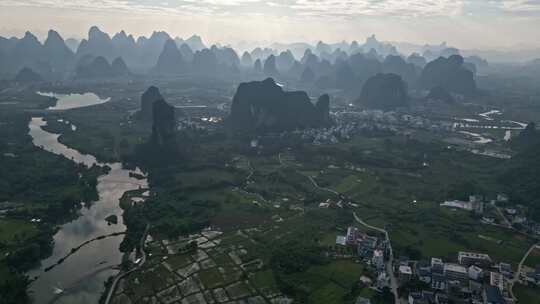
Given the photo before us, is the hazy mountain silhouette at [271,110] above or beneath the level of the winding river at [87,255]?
above

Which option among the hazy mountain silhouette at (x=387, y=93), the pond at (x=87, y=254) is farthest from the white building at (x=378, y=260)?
the hazy mountain silhouette at (x=387, y=93)

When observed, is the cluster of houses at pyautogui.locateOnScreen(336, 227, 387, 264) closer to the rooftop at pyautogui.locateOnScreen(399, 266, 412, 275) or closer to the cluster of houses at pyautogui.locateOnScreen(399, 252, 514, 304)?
the rooftop at pyautogui.locateOnScreen(399, 266, 412, 275)

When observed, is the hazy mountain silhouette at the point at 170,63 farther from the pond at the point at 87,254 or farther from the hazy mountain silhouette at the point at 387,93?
the pond at the point at 87,254

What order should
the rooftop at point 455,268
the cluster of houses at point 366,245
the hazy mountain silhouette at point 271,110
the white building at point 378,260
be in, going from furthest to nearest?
the hazy mountain silhouette at point 271,110 < the cluster of houses at point 366,245 < the white building at point 378,260 < the rooftop at point 455,268

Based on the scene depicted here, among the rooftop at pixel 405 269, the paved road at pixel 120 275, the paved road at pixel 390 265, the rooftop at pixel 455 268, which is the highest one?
the rooftop at pixel 455 268

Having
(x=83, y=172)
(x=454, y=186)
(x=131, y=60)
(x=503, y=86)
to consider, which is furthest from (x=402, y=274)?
(x=131, y=60)

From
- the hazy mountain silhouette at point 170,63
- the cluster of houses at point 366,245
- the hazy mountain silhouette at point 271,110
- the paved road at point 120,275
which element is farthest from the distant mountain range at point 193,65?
the paved road at point 120,275

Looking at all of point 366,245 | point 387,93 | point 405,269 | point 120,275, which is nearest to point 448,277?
point 405,269

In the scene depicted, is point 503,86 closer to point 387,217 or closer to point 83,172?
point 387,217

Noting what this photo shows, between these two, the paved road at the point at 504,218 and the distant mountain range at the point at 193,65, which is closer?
the paved road at the point at 504,218

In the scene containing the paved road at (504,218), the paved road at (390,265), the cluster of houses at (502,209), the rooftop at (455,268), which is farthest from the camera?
the paved road at (504,218)
